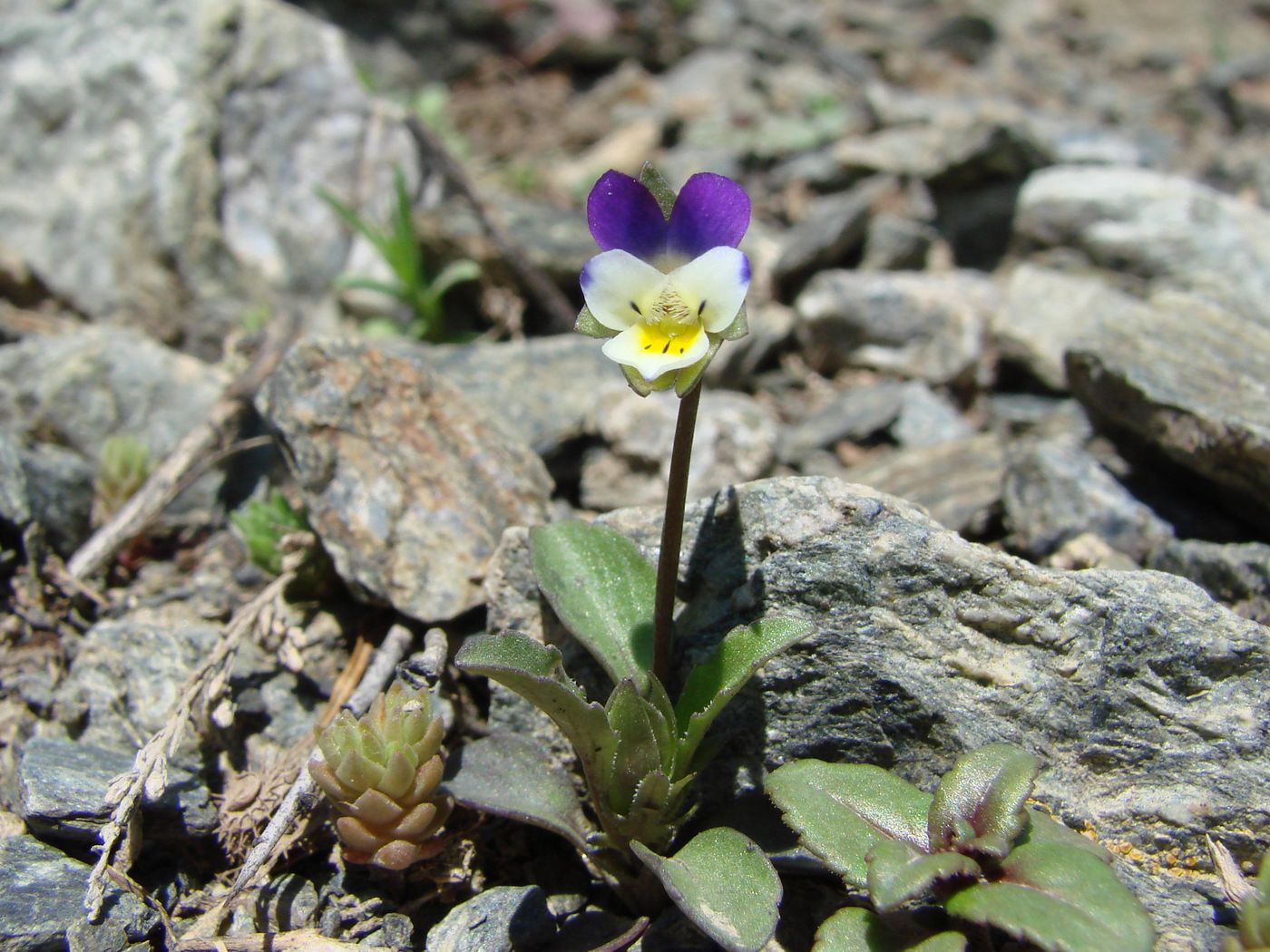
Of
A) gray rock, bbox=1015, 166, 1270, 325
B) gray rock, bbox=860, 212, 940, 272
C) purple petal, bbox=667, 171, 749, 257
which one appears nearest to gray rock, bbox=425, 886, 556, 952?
purple petal, bbox=667, 171, 749, 257

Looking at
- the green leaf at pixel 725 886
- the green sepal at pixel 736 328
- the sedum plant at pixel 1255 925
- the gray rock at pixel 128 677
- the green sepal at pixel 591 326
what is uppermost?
the green sepal at pixel 736 328

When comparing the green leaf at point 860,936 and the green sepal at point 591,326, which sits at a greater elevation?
the green sepal at point 591,326

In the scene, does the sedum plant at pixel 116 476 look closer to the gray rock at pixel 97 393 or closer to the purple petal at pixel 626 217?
the gray rock at pixel 97 393

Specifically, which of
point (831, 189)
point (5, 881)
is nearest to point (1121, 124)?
point (831, 189)

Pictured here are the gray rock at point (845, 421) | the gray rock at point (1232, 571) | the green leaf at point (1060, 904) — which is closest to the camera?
the green leaf at point (1060, 904)

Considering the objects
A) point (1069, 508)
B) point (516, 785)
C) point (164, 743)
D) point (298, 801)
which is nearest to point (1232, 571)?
point (1069, 508)

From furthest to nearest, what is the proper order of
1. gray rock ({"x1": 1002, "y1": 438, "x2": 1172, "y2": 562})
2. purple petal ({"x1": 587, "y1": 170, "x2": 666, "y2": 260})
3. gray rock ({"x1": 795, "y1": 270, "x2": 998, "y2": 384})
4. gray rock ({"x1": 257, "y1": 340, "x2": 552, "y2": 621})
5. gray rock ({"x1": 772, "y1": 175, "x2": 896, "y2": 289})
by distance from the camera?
gray rock ({"x1": 772, "y1": 175, "x2": 896, "y2": 289}), gray rock ({"x1": 795, "y1": 270, "x2": 998, "y2": 384}), gray rock ({"x1": 1002, "y1": 438, "x2": 1172, "y2": 562}), gray rock ({"x1": 257, "y1": 340, "x2": 552, "y2": 621}), purple petal ({"x1": 587, "y1": 170, "x2": 666, "y2": 260})

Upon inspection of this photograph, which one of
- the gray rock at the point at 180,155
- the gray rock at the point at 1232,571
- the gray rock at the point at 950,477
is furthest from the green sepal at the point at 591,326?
the gray rock at the point at 180,155

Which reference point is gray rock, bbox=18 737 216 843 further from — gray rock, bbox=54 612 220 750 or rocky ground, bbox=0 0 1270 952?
gray rock, bbox=54 612 220 750
